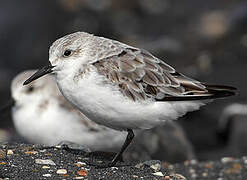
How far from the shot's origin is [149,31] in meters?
17.2

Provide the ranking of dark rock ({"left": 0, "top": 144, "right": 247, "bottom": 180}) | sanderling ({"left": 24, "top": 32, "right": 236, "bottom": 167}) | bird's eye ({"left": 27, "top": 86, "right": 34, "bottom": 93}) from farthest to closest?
1. bird's eye ({"left": 27, "top": 86, "right": 34, "bottom": 93})
2. sanderling ({"left": 24, "top": 32, "right": 236, "bottom": 167})
3. dark rock ({"left": 0, "top": 144, "right": 247, "bottom": 180})

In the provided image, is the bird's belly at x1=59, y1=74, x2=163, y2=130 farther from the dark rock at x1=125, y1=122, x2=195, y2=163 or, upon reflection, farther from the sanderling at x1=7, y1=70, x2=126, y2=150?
the dark rock at x1=125, y1=122, x2=195, y2=163

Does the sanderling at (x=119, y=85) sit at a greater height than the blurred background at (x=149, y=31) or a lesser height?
lesser

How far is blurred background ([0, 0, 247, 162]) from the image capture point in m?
14.0

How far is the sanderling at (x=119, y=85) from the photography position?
574 centimetres

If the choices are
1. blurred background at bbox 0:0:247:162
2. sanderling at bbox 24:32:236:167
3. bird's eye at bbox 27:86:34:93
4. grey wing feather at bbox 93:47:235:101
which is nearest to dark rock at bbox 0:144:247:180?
sanderling at bbox 24:32:236:167

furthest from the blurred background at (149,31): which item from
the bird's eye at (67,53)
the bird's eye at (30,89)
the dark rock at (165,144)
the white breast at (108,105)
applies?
the bird's eye at (67,53)

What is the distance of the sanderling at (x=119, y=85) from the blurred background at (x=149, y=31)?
5479 millimetres

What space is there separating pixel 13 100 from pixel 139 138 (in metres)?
2.15

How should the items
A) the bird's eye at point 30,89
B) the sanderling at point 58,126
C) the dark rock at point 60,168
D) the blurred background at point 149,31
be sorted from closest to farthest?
the dark rock at point 60,168, the sanderling at point 58,126, the bird's eye at point 30,89, the blurred background at point 149,31

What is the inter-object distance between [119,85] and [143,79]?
0.32 metres

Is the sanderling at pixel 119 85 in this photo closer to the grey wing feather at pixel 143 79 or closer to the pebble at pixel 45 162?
the grey wing feather at pixel 143 79

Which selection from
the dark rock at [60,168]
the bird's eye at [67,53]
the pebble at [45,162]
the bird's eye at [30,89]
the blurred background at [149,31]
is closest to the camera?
the dark rock at [60,168]

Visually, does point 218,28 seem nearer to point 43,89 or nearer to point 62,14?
point 62,14
